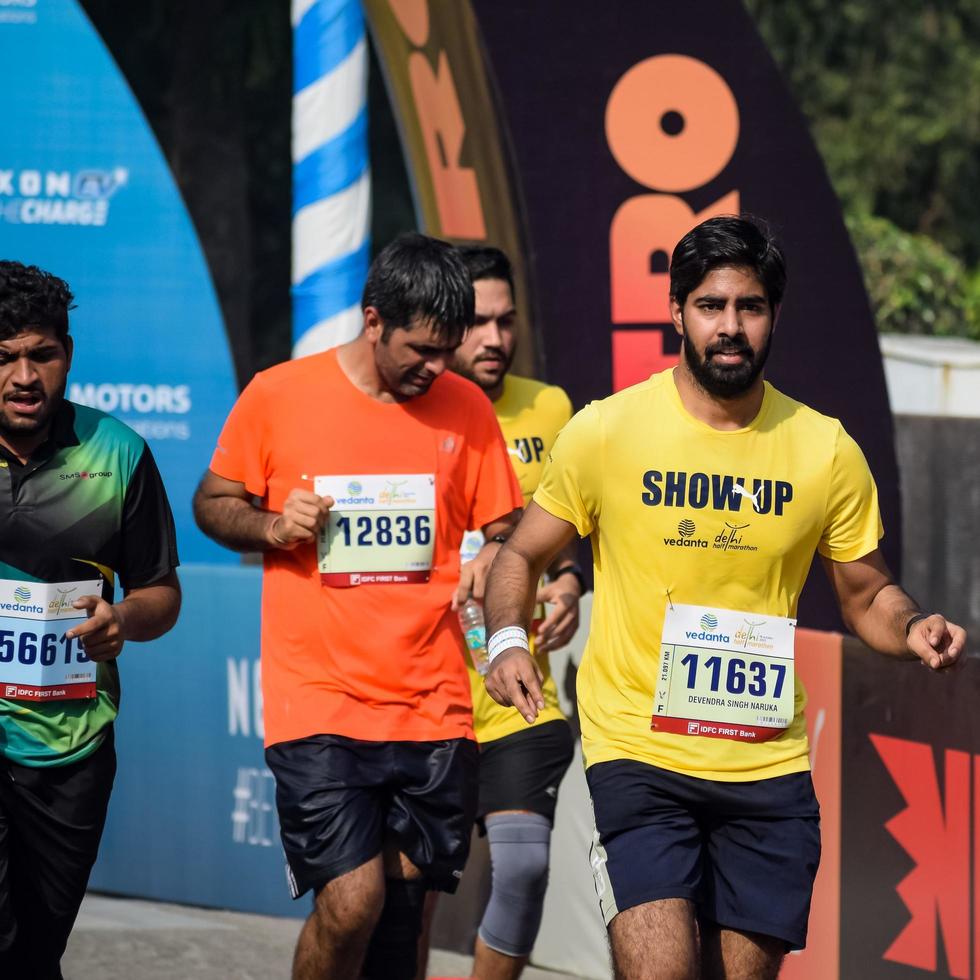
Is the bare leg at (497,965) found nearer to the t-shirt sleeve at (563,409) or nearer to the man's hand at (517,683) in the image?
the t-shirt sleeve at (563,409)

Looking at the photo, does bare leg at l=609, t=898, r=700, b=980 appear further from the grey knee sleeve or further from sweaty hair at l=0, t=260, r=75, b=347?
sweaty hair at l=0, t=260, r=75, b=347

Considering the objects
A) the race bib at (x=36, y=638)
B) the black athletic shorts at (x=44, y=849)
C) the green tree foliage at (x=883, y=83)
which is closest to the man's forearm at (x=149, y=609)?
the race bib at (x=36, y=638)

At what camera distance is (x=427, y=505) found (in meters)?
5.50

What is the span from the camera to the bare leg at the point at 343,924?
528cm

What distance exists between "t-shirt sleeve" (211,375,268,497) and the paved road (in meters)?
2.27

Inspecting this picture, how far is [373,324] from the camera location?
18.0 feet

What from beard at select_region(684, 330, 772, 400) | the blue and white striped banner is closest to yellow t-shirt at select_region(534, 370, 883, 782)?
beard at select_region(684, 330, 772, 400)

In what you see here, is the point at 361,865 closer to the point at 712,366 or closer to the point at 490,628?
the point at 490,628

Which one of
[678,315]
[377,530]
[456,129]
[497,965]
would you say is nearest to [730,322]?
[678,315]

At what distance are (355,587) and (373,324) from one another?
73 centimetres

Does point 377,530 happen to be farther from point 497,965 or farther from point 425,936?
point 497,965

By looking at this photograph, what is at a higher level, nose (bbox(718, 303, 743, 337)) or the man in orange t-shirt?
nose (bbox(718, 303, 743, 337))

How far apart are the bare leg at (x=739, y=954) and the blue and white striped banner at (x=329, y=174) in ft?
15.2

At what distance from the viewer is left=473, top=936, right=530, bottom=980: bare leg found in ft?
20.3
